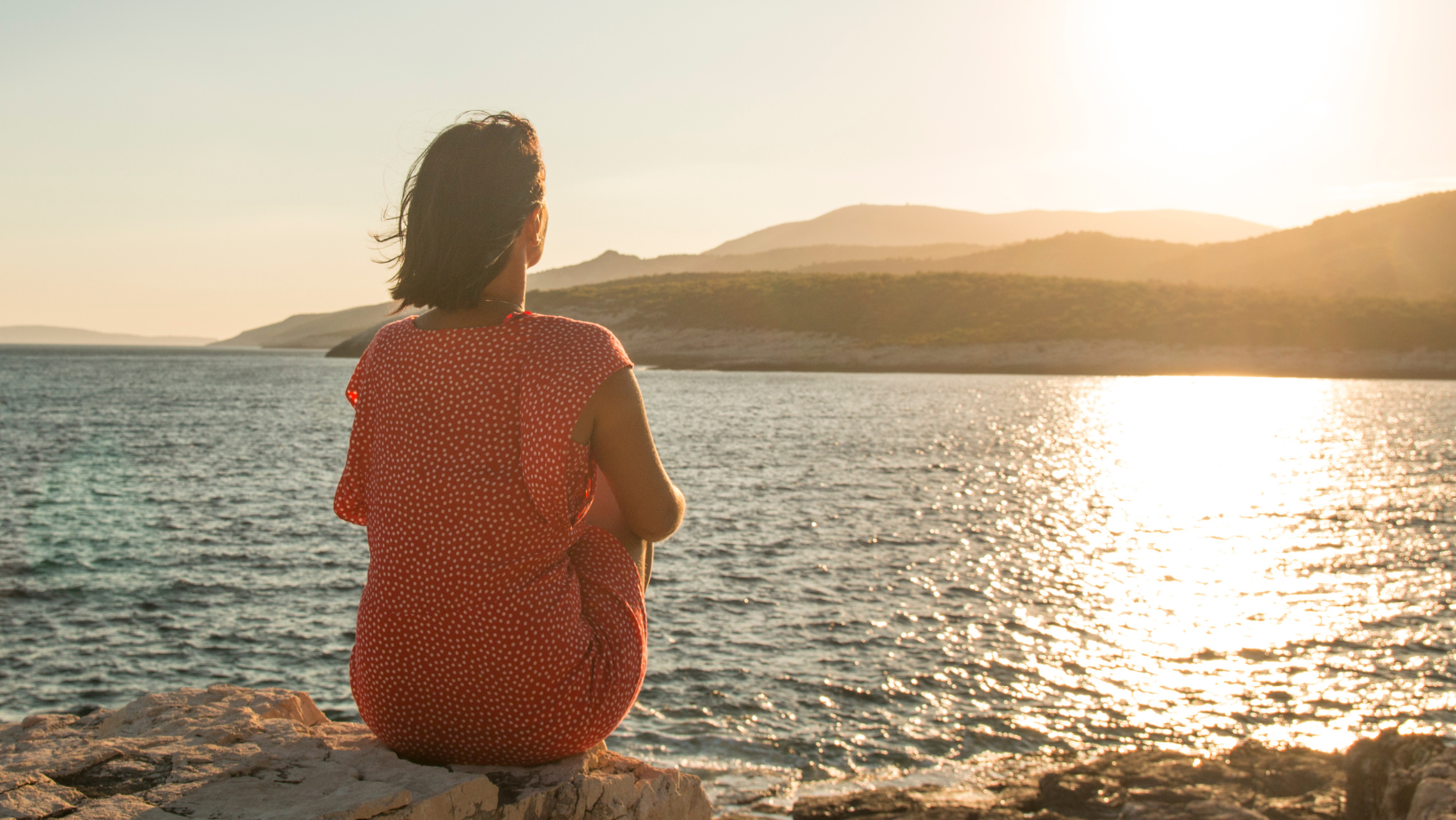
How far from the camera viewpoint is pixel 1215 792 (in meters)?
6.14

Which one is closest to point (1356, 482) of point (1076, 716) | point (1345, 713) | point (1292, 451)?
point (1292, 451)

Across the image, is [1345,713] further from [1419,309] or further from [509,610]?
[1419,309]

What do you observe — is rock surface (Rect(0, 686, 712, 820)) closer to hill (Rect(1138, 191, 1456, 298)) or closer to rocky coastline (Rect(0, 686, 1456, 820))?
rocky coastline (Rect(0, 686, 1456, 820))

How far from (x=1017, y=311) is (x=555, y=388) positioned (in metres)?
101

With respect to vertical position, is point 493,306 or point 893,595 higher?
point 493,306

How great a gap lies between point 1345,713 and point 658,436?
26.2 m

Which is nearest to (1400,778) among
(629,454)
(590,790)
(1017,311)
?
(590,790)

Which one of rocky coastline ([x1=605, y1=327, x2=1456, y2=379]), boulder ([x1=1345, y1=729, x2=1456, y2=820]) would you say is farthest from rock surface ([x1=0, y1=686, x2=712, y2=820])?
rocky coastline ([x1=605, y1=327, x2=1456, y2=379])

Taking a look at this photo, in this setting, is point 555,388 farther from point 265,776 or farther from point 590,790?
point 265,776

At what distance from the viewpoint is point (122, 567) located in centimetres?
1540

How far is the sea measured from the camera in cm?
910

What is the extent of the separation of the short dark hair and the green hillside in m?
89.0

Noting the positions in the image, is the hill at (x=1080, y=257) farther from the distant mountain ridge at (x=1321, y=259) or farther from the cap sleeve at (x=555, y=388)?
the cap sleeve at (x=555, y=388)

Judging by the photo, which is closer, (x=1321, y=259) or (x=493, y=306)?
(x=493, y=306)
